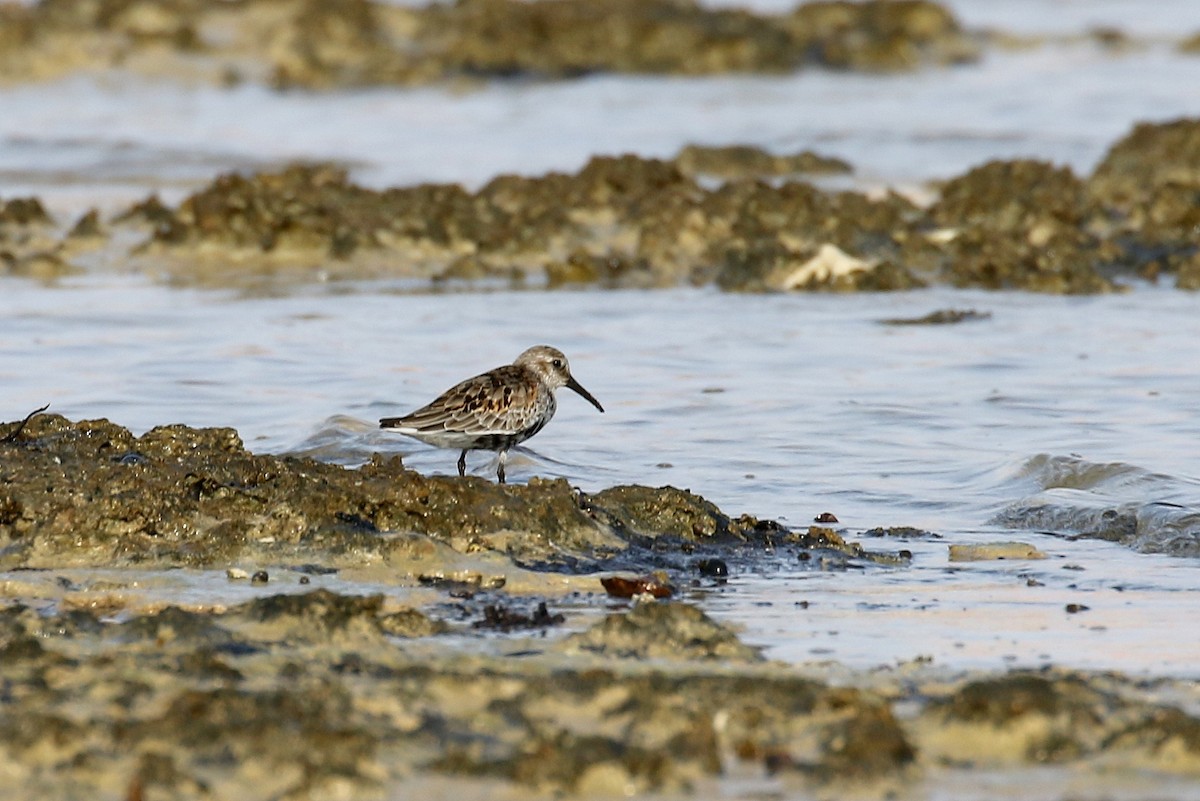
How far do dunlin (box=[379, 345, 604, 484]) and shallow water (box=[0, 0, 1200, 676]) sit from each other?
390mm

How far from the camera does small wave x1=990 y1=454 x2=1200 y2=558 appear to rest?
6355 mm

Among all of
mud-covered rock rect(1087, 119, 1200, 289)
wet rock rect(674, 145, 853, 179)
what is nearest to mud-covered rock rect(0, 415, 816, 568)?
mud-covered rock rect(1087, 119, 1200, 289)

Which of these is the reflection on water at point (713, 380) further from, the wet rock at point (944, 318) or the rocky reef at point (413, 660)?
the rocky reef at point (413, 660)

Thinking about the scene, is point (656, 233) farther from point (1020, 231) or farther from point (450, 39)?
point (450, 39)

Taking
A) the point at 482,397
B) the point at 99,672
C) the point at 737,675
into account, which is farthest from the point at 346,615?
the point at 482,397

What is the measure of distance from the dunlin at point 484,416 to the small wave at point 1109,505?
1.88 metres

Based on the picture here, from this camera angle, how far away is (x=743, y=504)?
23.1 ft

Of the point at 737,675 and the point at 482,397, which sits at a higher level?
the point at 482,397

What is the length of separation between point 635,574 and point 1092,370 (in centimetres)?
452

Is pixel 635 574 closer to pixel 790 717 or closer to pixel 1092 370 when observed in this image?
pixel 790 717

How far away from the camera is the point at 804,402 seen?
8.77 meters

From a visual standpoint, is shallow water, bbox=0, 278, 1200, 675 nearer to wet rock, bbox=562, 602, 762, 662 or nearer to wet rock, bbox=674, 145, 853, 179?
wet rock, bbox=562, 602, 762, 662

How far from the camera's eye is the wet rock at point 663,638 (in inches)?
183

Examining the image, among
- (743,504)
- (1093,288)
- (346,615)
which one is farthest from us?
(1093,288)
